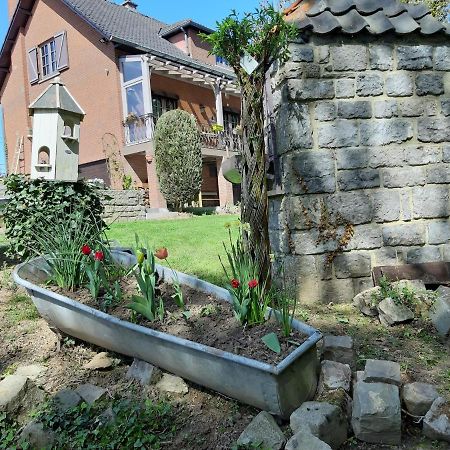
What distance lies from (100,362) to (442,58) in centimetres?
346

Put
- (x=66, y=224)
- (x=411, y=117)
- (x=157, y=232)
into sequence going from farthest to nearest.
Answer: (x=157, y=232)
(x=411, y=117)
(x=66, y=224)

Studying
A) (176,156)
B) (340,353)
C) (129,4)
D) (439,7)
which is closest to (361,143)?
(340,353)

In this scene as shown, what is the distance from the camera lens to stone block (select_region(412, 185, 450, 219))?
3.46 meters

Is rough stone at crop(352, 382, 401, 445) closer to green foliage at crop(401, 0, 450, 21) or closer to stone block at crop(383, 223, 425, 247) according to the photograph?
stone block at crop(383, 223, 425, 247)

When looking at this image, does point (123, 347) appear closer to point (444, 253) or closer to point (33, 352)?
point (33, 352)

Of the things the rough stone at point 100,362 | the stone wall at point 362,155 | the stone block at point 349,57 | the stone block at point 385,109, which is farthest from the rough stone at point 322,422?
the stone block at point 349,57

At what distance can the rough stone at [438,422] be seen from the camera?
5.74 feet

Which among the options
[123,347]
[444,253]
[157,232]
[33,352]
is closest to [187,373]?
[123,347]

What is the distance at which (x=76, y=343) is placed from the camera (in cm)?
271

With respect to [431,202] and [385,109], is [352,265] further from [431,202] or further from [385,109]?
[385,109]

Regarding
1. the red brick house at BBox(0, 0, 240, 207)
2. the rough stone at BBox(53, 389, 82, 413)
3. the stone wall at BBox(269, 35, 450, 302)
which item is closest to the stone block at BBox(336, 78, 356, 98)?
the stone wall at BBox(269, 35, 450, 302)

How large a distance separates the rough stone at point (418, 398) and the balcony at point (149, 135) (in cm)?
1125

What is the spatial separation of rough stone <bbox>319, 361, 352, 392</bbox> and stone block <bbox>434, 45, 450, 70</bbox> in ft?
8.84

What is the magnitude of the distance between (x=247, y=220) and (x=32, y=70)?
1771 centimetres
